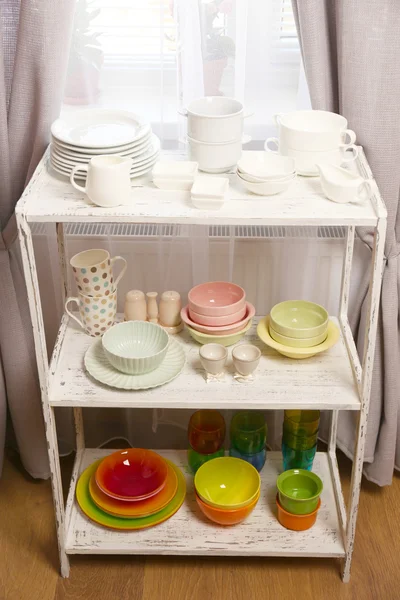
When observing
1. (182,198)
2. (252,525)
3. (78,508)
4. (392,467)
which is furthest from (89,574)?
(182,198)

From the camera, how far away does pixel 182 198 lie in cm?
149

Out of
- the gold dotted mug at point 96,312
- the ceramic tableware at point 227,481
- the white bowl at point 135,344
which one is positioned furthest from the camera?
the ceramic tableware at point 227,481

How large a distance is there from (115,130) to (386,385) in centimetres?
92

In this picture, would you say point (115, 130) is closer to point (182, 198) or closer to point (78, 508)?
point (182, 198)

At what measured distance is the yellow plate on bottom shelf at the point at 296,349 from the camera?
1670 mm

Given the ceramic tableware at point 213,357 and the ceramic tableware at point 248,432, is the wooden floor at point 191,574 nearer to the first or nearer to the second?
the ceramic tableware at point 248,432

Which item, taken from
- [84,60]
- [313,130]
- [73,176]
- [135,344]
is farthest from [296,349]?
[84,60]

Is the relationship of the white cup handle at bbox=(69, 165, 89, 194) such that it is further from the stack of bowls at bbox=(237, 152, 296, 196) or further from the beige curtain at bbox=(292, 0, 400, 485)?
the beige curtain at bbox=(292, 0, 400, 485)

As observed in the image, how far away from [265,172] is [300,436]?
705 mm

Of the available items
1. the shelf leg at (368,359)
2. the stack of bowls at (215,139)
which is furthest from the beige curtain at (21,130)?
the shelf leg at (368,359)

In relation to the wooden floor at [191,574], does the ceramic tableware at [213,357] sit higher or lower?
higher

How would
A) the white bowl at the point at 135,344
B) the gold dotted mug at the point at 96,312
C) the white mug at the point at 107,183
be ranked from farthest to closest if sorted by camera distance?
the gold dotted mug at the point at 96,312 < the white bowl at the point at 135,344 < the white mug at the point at 107,183

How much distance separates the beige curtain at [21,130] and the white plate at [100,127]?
0.07m

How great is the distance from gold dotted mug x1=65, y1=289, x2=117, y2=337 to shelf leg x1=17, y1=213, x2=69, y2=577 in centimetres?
18
